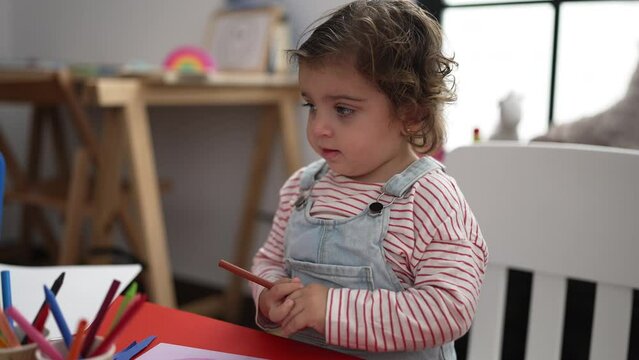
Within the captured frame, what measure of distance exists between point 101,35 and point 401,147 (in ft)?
7.80

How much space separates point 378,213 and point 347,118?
0.33 ft

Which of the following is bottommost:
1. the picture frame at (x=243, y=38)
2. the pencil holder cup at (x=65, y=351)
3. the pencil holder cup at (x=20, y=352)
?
the pencil holder cup at (x=20, y=352)

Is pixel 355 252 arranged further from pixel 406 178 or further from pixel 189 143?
pixel 189 143

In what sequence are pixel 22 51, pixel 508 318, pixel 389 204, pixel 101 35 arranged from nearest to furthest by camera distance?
1. pixel 389 204
2. pixel 508 318
3. pixel 101 35
4. pixel 22 51

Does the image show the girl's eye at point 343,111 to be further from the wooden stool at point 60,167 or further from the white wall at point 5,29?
the white wall at point 5,29

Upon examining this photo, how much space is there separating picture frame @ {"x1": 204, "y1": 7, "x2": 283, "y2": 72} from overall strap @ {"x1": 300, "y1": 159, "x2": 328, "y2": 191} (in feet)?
4.60

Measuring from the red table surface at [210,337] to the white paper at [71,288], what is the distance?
7 centimetres

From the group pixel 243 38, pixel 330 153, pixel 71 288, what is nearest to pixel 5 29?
pixel 243 38

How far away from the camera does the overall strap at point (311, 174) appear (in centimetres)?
73

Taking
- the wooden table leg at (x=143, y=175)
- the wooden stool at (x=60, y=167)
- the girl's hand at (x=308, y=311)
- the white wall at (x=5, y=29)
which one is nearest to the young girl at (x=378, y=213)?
the girl's hand at (x=308, y=311)

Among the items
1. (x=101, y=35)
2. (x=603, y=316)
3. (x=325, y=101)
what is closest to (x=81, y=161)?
(x=101, y=35)

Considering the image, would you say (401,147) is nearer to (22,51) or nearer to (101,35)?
→ (101,35)

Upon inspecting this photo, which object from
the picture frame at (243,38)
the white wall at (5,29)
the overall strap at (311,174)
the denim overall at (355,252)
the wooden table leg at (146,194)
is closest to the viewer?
the denim overall at (355,252)

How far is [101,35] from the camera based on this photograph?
2.75 m
